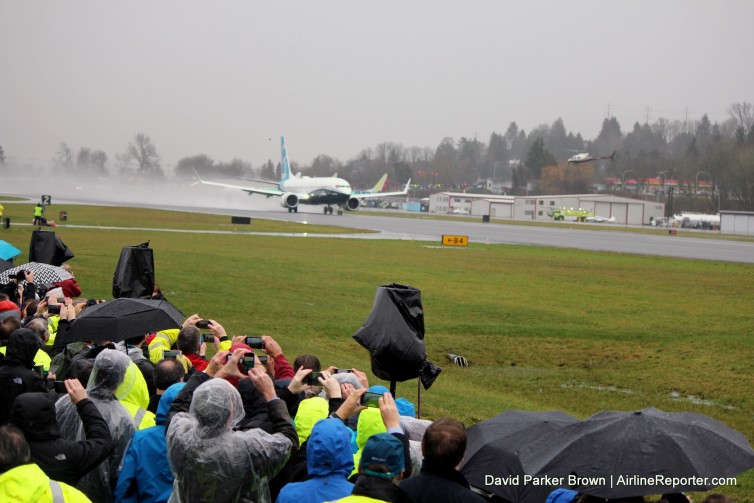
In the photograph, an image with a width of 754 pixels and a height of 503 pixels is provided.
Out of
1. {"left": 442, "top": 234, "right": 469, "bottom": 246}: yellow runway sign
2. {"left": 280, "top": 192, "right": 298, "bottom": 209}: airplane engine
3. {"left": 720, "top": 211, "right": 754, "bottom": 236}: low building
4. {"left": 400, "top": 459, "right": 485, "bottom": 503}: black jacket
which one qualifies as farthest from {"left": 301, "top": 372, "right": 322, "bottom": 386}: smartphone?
{"left": 720, "top": 211, "right": 754, "bottom": 236}: low building

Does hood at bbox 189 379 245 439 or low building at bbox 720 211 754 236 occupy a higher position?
hood at bbox 189 379 245 439

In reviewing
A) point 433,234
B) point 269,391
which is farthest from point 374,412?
point 433,234

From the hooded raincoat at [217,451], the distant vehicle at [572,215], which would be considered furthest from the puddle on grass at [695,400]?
the distant vehicle at [572,215]

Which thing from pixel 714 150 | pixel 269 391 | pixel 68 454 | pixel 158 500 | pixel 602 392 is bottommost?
pixel 602 392

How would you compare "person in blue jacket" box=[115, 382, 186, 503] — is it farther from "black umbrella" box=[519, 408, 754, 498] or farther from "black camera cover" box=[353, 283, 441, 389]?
"black camera cover" box=[353, 283, 441, 389]

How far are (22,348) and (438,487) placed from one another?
14.6 feet

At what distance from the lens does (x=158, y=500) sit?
20.0ft

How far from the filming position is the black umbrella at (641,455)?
195 inches

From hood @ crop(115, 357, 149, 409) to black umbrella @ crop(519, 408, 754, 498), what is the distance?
2.97 m

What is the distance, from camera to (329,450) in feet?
16.6

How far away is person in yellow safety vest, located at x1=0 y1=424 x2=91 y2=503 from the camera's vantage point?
460cm

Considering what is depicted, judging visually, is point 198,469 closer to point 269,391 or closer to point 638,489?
point 269,391

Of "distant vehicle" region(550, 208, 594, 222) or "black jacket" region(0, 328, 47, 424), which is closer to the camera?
"black jacket" region(0, 328, 47, 424)

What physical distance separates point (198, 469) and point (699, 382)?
13699mm
